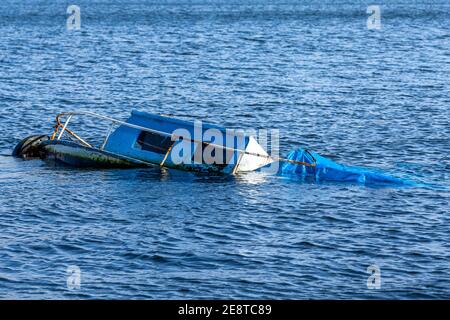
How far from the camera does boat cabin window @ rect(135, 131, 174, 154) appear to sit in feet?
170

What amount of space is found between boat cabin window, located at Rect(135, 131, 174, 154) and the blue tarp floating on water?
271 inches

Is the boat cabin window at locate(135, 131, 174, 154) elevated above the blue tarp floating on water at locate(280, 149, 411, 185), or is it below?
above

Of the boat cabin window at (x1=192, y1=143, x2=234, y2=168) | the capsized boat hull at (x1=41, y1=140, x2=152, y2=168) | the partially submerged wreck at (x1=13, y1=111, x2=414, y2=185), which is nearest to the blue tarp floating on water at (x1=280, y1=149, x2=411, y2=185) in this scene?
the partially submerged wreck at (x1=13, y1=111, x2=414, y2=185)

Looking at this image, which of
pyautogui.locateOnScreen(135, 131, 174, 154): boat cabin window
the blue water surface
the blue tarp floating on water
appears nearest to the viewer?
the blue water surface

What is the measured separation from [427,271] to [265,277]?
265 inches

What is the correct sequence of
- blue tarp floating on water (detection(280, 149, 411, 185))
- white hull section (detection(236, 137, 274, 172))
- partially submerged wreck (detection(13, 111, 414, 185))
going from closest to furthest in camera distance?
1. blue tarp floating on water (detection(280, 149, 411, 185))
2. partially submerged wreck (detection(13, 111, 414, 185))
3. white hull section (detection(236, 137, 274, 172))

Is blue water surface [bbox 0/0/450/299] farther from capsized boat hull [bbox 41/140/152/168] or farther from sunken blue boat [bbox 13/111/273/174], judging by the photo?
sunken blue boat [bbox 13/111/273/174]

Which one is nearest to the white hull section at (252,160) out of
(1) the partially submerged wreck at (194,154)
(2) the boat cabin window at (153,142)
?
(1) the partially submerged wreck at (194,154)

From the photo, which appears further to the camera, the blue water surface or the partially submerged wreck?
the partially submerged wreck

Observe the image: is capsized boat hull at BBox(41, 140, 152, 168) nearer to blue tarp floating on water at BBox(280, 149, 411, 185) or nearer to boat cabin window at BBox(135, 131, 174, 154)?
boat cabin window at BBox(135, 131, 174, 154)

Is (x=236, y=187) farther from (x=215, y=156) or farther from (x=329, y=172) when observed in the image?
(x=329, y=172)

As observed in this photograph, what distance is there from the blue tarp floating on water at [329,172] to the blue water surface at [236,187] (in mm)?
956

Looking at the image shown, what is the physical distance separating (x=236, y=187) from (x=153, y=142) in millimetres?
6514
